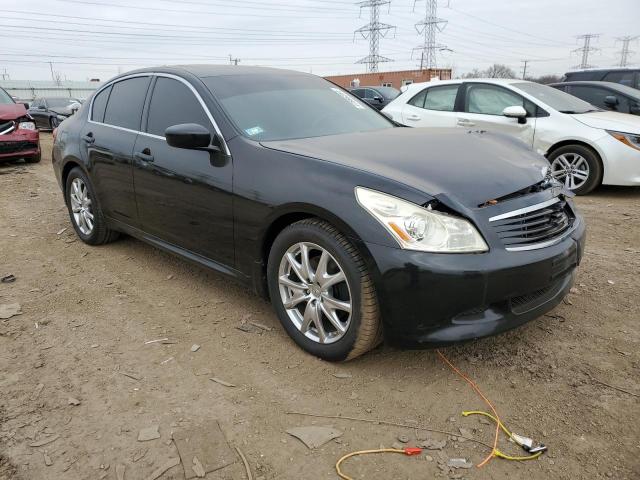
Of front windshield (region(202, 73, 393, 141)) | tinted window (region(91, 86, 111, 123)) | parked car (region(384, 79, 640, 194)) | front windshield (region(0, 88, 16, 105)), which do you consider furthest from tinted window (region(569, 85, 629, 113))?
front windshield (region(0, 88, 16, 105))

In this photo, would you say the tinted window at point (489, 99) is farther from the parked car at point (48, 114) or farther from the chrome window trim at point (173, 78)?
the parked car at point (48, 114)

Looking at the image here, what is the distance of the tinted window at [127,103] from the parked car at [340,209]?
1.0 inches

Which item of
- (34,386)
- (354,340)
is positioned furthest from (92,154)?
(354,340)

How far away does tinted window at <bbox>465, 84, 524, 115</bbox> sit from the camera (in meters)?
7.08

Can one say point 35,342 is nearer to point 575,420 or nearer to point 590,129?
point 575,420

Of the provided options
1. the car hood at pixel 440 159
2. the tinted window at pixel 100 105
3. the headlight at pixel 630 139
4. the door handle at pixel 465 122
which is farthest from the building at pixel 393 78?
the car hood at pixel 440 159

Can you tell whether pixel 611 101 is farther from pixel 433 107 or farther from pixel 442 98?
pixel 433 107

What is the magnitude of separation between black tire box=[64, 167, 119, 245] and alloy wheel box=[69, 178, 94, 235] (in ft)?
0.12

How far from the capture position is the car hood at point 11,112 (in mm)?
9148

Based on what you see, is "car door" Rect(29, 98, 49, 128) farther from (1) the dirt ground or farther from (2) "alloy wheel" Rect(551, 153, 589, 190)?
(2) "alloy wheel" Rect(551, 153, 589, 190)

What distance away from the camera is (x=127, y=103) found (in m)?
4.24

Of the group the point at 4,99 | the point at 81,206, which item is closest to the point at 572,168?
the point at 81,206

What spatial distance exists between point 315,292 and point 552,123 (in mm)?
5329

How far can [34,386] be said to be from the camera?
271 cm
